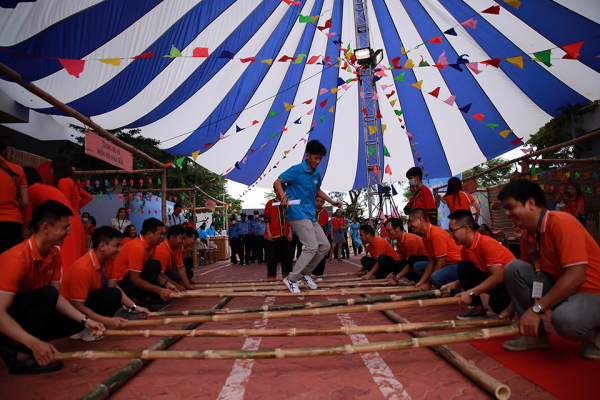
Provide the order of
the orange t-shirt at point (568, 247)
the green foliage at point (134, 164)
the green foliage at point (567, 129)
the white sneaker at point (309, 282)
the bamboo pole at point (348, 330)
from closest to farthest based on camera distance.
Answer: the orange t-shirt at point (568, 247), the bamboo pole at point (348, 330), the white sneaker at point (309, 282), the green foliage at point (567, 129), the green foliage at point (134, 164)

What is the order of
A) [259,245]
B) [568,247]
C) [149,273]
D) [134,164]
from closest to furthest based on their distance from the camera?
[568,247], [149,273], [259,245], [134,164]

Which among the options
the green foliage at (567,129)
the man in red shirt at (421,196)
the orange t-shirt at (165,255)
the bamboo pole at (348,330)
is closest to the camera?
the bamboo pole at (348,330)

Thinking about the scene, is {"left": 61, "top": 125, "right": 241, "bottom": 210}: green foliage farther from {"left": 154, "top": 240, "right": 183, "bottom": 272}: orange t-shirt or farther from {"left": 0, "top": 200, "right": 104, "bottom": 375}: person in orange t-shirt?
{"left": 0, "top": 200, "right": 104, "bottom": 375}: person in orange t-shirt

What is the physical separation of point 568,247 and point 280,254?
15.7 feet

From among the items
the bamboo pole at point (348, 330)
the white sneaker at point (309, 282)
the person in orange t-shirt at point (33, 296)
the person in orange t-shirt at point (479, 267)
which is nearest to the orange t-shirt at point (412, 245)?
the white sneaker at point (309, 282)

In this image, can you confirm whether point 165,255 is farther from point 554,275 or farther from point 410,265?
point 554,275

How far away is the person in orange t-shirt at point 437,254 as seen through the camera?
3.63 metres

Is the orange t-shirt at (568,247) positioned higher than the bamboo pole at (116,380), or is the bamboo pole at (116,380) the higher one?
the orange t-shirt at (568,247)

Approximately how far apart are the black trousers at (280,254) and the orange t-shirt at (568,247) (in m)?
4.32

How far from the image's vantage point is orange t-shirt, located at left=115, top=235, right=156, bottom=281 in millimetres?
3600

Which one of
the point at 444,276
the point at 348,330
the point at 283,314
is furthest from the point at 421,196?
the point at 348,330

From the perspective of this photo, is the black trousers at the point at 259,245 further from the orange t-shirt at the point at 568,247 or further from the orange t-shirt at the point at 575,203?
the orange t-shirt at the point at 568,247

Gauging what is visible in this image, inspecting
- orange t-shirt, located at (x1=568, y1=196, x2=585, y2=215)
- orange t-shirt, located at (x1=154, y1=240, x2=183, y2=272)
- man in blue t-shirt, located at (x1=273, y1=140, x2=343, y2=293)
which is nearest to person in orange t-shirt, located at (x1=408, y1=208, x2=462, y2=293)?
man in blue t-shirt, located at (x1=273, y1=140, x2=343, y2=293)

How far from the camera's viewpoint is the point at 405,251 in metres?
4.79
